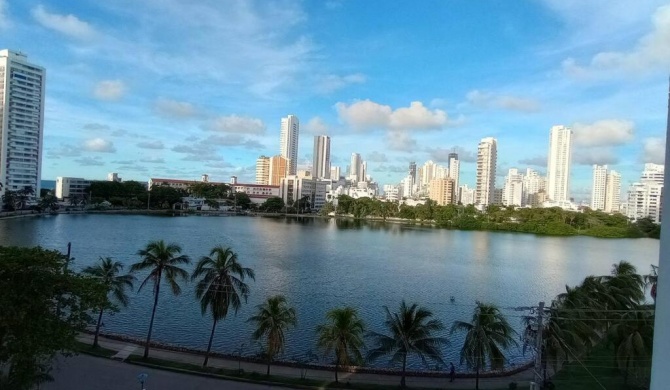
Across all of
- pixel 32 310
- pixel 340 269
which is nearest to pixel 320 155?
pixel 340 269

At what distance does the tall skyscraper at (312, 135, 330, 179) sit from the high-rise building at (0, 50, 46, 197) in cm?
7816

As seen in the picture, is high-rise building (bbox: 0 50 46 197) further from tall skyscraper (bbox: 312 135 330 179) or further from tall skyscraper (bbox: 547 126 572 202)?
tall skyscraper (bbox: 547 126 572 202)

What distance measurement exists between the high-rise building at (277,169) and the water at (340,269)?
62.9 metres

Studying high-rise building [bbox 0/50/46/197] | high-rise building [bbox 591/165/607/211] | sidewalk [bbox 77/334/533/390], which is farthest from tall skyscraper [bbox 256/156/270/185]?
sidewalk [bbox 77/334/533/390]

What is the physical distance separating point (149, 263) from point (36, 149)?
162 feet

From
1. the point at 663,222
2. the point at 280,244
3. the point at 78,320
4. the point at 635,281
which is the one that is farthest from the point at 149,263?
the point at 280,244

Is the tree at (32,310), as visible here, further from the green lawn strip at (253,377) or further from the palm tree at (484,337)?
the palm tree at (484,337)

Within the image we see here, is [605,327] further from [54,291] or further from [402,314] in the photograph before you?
[54,291]

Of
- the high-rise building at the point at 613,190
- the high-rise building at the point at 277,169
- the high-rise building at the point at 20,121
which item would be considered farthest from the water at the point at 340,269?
the high-rise building at the point at 277,169

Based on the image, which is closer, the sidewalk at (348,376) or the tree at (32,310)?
the tree at (32,310)

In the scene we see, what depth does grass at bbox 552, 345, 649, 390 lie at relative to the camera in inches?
298

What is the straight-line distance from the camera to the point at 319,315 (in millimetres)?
13062

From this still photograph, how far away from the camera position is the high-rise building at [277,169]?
99.1 metres

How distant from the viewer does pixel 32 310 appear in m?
4.82
